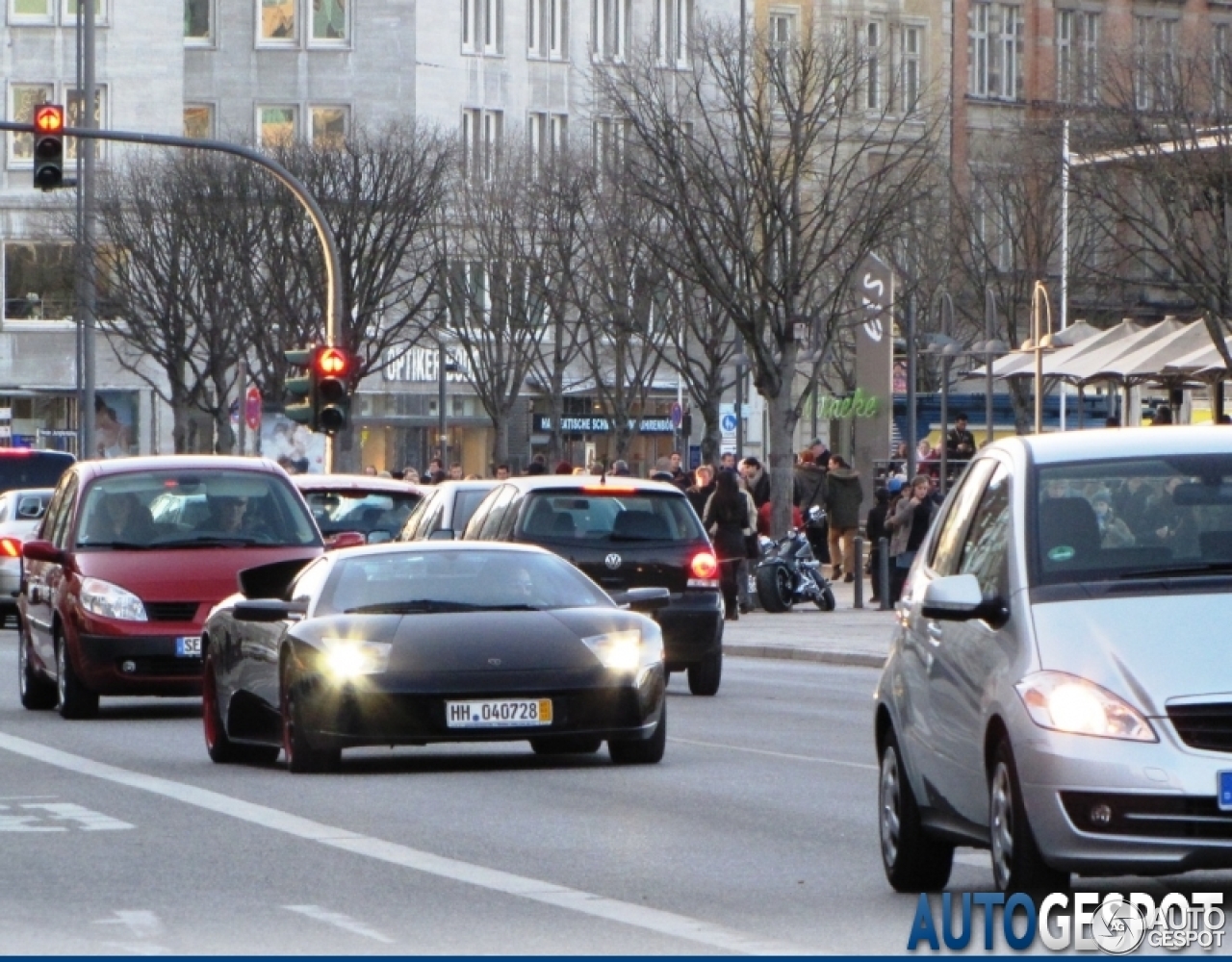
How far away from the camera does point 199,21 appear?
8131 cm

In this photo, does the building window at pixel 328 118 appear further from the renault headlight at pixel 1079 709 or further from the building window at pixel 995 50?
the renault headlight at pixel 1079 709

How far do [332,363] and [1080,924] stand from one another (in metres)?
24.1

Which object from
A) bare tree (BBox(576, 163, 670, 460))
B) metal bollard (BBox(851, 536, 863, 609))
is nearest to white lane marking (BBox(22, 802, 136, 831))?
metal bollard (BBox(851, 536, 863, 609))

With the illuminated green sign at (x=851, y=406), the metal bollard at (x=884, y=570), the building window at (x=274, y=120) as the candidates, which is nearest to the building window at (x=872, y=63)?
the illuminated green sign at (x=851, y=406)

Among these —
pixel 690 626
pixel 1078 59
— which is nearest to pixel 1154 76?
pixel 1078 59

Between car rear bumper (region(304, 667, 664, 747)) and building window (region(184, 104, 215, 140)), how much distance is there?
217 ft

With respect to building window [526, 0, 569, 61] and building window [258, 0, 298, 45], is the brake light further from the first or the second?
building window [526, 0, 569, 61]

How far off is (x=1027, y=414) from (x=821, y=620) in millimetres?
31674

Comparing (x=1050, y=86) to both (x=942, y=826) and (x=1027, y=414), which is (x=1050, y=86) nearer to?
(x=1027, y=414)

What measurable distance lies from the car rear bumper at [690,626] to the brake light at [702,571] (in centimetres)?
7

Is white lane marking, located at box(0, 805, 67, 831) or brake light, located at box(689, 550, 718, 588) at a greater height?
brake light, located at box(689, 550, 718, 588)

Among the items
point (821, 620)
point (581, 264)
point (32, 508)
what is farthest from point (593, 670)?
point (581, 264)

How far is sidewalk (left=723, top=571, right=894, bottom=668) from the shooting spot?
94.6 feet

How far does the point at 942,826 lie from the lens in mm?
10156
